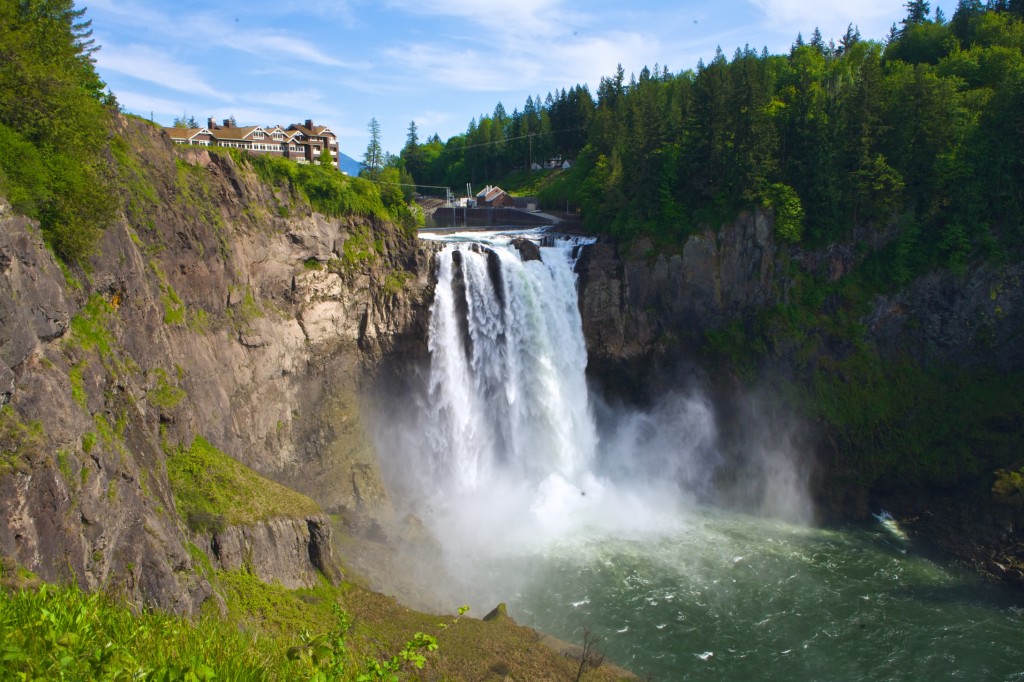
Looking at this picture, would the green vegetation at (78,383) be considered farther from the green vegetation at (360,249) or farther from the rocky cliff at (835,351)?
the rocky cliff at (835,351)

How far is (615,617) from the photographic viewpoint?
26.0 metres

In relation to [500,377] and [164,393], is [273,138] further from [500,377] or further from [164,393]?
[164,393]

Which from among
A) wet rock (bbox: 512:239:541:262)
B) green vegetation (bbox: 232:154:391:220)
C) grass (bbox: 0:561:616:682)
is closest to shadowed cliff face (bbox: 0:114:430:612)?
green vegetation (bbox: 232:154:391:220)

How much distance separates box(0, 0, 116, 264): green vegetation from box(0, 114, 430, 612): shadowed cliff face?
4.03 feet

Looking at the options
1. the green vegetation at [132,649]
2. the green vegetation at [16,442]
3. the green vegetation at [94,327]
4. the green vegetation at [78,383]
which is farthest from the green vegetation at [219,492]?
the green vegetation at [132,649]

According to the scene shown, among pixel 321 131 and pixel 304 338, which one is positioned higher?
pixel 321 131

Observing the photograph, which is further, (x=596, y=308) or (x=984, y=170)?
(x=596, y=308)

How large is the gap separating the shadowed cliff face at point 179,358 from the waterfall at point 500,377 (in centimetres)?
200

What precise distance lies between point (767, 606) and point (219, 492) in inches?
793

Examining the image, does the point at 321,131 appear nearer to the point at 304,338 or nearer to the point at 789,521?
the point at 304,338

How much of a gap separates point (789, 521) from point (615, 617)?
13977 mm

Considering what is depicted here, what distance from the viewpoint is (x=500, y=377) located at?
37.7m

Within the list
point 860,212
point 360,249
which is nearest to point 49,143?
point 360,249

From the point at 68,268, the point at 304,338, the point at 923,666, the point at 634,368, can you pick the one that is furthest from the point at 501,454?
the point at 68,268
